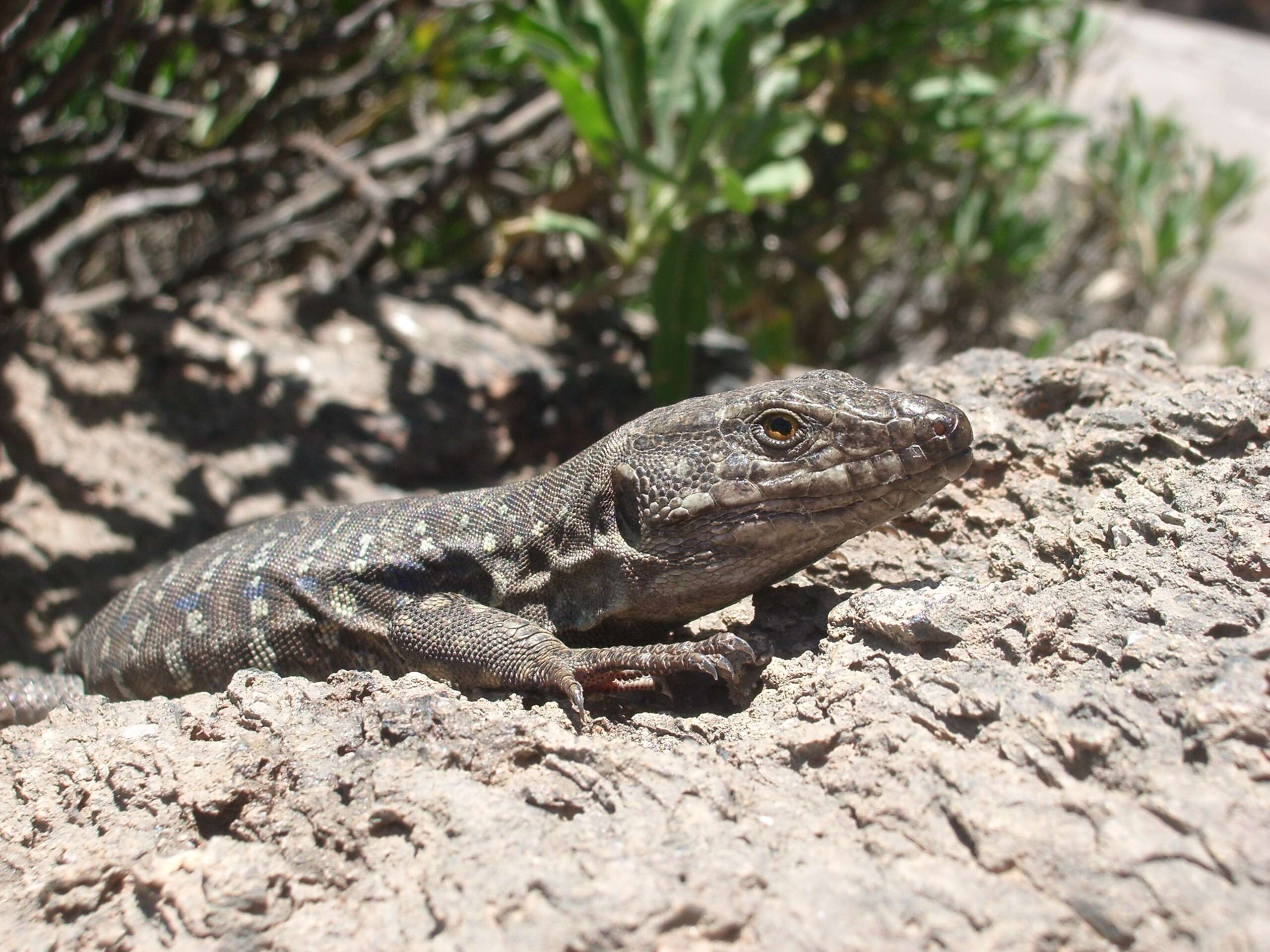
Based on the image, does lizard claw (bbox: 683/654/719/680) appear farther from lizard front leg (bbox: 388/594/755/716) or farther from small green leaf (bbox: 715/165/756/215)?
small green leaf (bbox: 715/165/756/215)

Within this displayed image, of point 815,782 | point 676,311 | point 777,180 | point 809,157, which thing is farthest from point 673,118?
point 815,782

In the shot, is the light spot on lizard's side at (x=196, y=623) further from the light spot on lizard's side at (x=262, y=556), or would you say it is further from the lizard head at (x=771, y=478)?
the lizard head at (x=771, y=478)

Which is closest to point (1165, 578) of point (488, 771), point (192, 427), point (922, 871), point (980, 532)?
point (980, 532)

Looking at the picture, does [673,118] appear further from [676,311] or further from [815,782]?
[815,782]

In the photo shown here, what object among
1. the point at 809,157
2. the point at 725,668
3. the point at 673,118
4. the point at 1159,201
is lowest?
the point at 725,668

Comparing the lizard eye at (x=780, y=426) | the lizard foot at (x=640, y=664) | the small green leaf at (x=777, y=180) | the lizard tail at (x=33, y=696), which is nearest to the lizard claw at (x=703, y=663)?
the lizard foot at (x=640, y=664)

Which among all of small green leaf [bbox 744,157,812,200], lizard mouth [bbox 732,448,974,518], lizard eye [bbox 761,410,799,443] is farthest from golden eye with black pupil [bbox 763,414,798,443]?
small green leaf [bbox 744,157,812,200]

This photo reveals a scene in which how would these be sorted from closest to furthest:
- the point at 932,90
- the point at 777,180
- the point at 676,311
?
1. the point at 777,180
2. the point at 676,311
3. the point at 932,90
